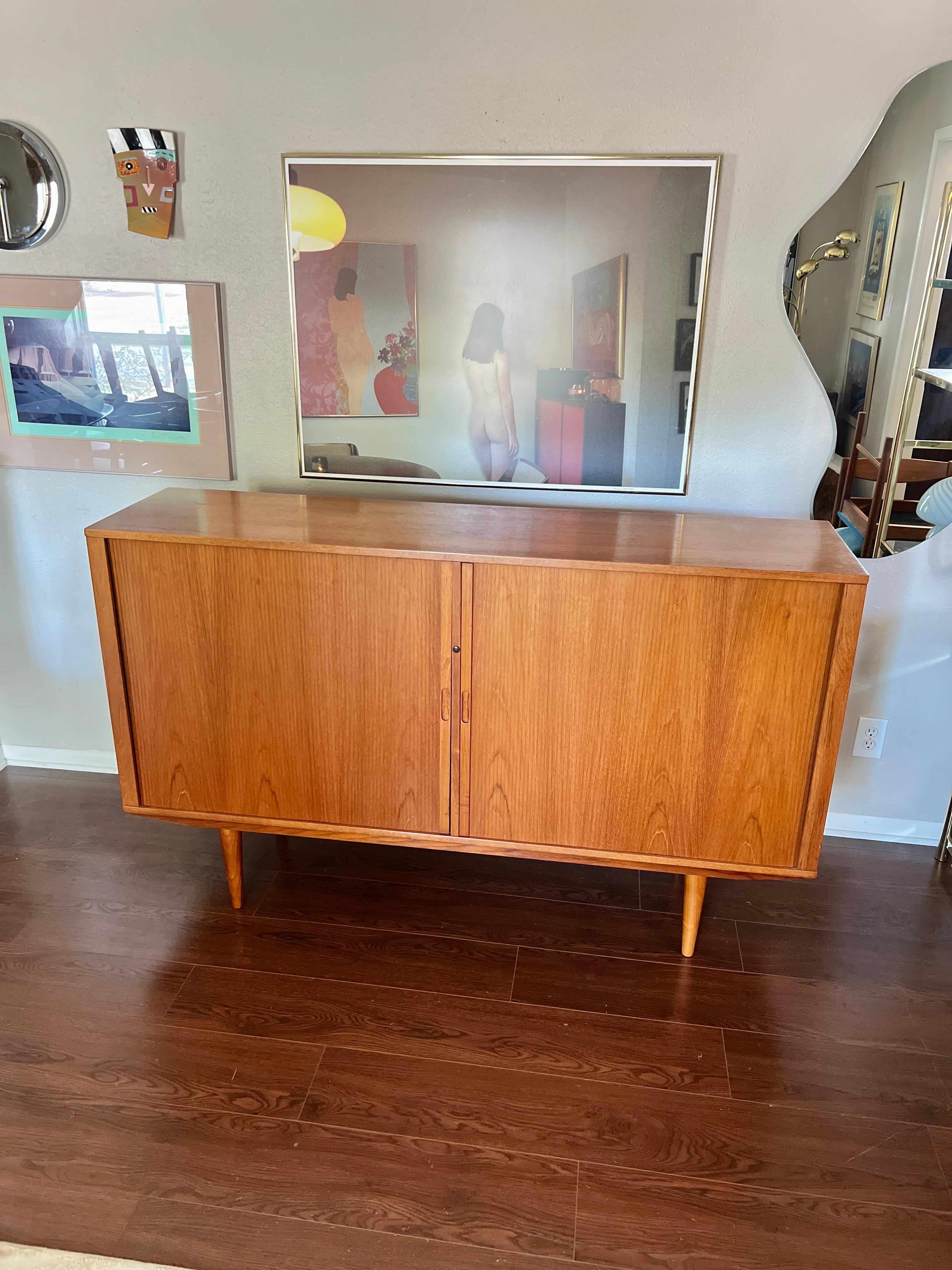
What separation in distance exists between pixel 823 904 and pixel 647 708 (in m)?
0.84

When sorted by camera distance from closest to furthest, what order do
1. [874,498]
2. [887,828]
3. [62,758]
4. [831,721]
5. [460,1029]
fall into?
[831,721] < [460,1029] < [874,498] < [887,828] < [62,758]

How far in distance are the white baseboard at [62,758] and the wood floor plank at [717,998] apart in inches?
55.2

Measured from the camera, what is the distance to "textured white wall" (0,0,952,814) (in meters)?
1.82

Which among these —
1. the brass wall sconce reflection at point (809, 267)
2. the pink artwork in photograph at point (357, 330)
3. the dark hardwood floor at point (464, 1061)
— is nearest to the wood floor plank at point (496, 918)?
the dark hardwood floor at point (464, 1061)

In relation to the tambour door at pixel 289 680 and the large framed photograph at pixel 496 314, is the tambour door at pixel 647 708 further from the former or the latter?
the large framed photograph at pixel 496 314

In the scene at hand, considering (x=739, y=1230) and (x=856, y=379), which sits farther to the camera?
(x=856, y=379)

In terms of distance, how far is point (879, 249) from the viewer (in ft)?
6.23

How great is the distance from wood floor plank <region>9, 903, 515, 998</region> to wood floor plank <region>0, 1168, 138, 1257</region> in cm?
53

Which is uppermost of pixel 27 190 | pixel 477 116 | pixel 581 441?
pixel 477 116

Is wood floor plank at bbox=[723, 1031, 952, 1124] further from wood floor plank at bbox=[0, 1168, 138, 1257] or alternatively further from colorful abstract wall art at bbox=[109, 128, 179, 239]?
colorful abstract wall art at bbox=[109, 128, 179, 239]

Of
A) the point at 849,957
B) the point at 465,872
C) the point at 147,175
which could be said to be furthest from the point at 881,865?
the point at 147,175

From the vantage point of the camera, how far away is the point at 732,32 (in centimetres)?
180

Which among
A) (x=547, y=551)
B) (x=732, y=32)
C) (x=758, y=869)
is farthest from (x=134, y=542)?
(x=732, y=32)

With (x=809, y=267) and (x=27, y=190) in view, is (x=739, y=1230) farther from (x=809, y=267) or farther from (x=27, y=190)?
(x=27, y=190)
